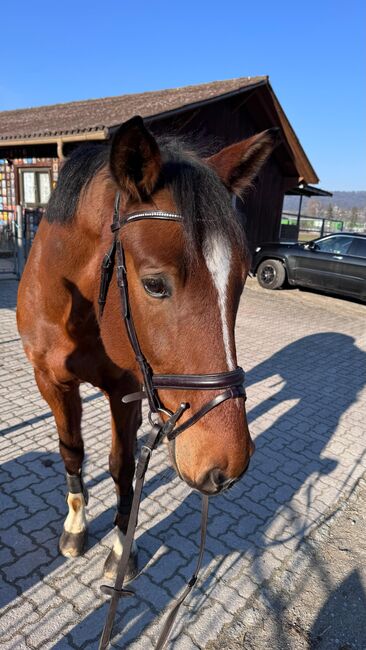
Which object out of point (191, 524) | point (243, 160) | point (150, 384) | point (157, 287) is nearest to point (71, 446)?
point (191, 524)

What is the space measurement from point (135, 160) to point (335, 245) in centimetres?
1181

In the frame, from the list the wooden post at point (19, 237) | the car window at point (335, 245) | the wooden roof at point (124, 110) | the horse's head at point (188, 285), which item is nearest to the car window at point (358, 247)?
the car window at point (335, 245)

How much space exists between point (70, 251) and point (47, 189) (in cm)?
1164

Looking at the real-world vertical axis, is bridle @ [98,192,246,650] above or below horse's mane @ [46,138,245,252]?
below

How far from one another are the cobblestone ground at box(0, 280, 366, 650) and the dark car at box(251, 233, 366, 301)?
6.45m

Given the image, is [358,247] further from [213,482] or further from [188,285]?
[213,482]

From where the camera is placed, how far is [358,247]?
38.4 ft

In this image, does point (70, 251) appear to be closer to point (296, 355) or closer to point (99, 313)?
point (99, 313)

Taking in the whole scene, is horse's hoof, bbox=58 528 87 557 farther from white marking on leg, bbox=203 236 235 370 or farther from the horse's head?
white marking on leg, bbox=203 236 235 370

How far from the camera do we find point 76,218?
1.80m

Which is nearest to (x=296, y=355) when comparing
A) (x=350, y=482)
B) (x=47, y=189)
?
(x=350, y=482)

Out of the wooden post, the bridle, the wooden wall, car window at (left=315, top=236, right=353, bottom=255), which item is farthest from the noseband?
car window at (left=315, top=236, right=353, bottom=255)

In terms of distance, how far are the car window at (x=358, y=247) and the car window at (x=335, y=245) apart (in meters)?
0.12

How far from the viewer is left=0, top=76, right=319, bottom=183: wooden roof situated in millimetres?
9328
